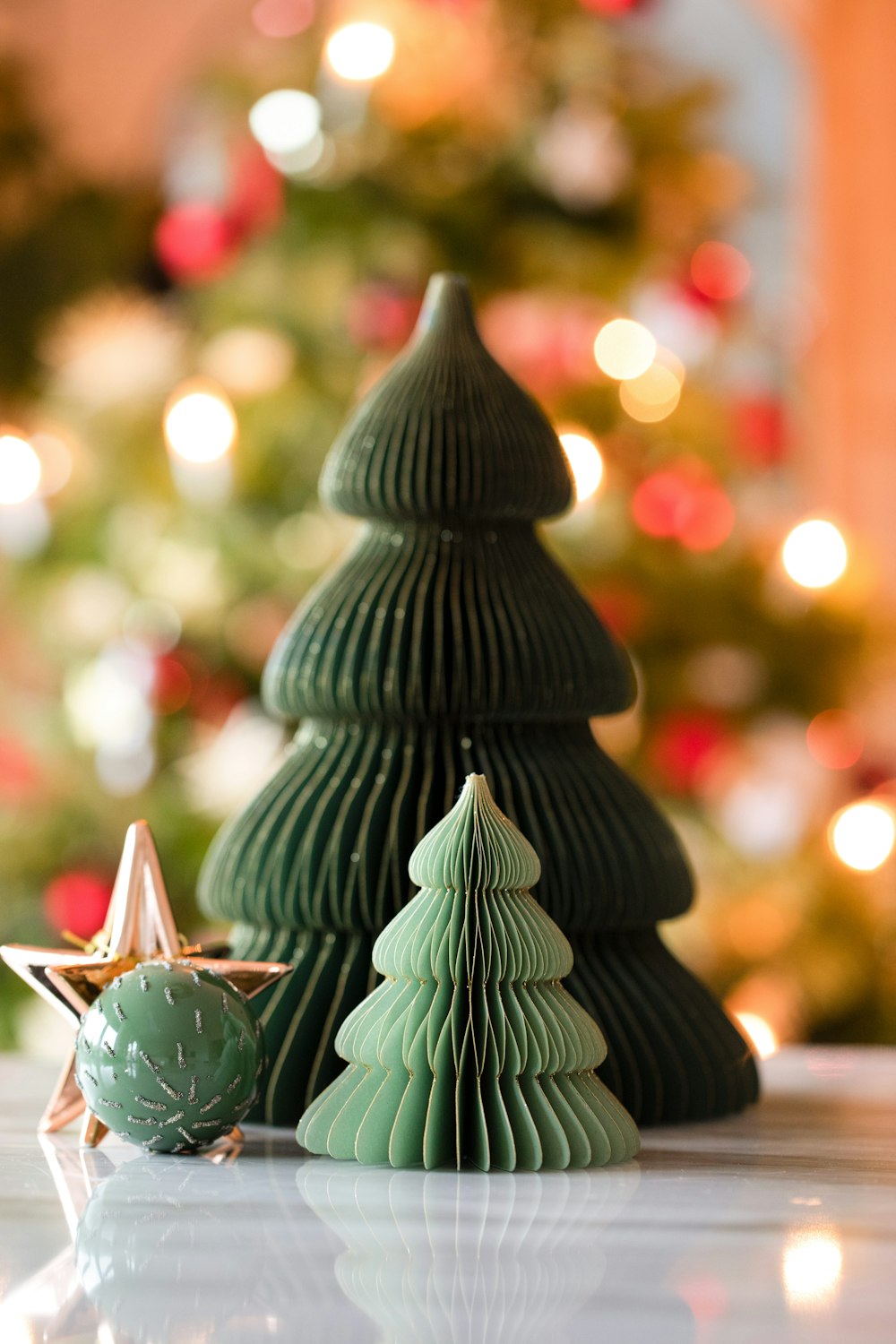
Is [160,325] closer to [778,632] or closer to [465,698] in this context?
[778,632]

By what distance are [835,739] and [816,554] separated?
0.85 feet

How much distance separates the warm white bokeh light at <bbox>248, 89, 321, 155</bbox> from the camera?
142cm

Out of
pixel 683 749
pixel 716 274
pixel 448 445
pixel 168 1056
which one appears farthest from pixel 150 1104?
pixel 716 274

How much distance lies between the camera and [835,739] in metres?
1.59

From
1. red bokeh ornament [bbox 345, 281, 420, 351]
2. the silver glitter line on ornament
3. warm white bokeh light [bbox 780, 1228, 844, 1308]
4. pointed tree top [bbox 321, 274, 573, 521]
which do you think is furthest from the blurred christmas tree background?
warm white bokeh light [bbox 780, 1228, 844, 1308]

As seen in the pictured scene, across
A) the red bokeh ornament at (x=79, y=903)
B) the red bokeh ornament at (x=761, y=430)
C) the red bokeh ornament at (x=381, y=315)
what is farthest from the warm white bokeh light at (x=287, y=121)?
the red bokeh ornament at (x=79, y=903)

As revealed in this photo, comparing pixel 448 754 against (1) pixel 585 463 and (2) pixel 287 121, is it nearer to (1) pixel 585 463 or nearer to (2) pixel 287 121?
(1) pixel 585 463

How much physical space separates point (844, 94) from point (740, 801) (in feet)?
3.41

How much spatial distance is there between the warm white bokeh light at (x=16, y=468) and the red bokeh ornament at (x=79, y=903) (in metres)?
0.34

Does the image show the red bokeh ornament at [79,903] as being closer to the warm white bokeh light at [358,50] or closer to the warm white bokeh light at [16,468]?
the warm white bokeh light at [16,468]

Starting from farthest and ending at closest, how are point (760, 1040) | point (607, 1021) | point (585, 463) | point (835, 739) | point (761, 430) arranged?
point (761, 430) < point (835, 739) < point (585, 463) < point (760, 1040) < point (607, 1021)

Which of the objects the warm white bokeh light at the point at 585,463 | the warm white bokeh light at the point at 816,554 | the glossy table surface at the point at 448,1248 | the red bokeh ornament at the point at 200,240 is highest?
the red bokeh ornament at the point at 200,240

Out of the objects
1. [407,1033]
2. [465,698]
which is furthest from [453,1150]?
[465,698]

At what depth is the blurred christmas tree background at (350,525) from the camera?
1.36m
